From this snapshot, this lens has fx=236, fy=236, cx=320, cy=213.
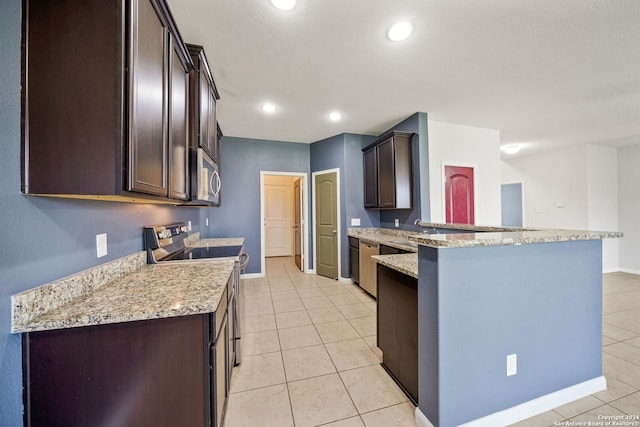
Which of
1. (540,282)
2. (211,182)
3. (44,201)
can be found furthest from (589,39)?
(44,201)

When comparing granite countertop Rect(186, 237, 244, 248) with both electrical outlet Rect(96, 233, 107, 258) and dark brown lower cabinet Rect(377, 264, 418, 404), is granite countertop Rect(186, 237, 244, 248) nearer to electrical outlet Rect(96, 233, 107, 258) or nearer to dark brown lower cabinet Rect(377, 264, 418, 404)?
electrical outlet Rect(96, 233, 107, 258)

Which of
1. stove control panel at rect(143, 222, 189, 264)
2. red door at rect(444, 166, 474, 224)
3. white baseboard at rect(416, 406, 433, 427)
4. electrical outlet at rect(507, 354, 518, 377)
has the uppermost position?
red door at rect(444, 166, 474, 224)

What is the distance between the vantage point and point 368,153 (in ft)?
13.5

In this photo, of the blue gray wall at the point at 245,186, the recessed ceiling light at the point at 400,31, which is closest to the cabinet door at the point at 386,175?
the recessed ceiling light at the point at 400,31

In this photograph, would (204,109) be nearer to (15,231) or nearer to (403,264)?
(15,231)

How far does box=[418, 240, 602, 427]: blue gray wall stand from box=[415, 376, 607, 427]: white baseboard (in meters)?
0.03

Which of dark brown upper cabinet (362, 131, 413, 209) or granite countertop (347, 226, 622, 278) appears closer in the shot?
granite countertop (347, 226, 622, 278)

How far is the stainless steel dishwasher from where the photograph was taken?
11.1 ft

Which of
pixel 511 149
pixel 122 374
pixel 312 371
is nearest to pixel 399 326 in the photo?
pixel 312 371

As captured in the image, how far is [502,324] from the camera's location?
1.39 metres

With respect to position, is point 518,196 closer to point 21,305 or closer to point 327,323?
point 327,323

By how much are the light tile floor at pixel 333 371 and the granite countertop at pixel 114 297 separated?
3.01ft

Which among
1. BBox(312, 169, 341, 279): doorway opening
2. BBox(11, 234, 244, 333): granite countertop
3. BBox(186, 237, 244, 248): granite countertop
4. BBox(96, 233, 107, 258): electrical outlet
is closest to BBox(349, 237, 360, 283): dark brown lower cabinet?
BBox(312, 169, 341, 279): doorway opening

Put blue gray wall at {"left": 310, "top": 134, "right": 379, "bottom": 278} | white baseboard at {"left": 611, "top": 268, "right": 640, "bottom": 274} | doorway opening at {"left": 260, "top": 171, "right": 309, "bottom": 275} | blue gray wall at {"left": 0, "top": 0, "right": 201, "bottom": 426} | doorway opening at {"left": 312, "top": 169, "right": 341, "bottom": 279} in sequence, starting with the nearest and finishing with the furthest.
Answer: blue gray wall at {"left": 0, "top": 0, "right": 201, "bottom": 426} < blue gray wall at {"left": 310, "top": 134, "right": 379, "bottom": 278} < doorway opening at {"left": 312, "top": 169, "right": 341, "bottom": 279} < white baseboard at {"left": 611, "top": 268, "right": 640, "bottom": 274} < doorway opening at {"left": 260, "top": 171, "right": 309, "bottom": 275}
